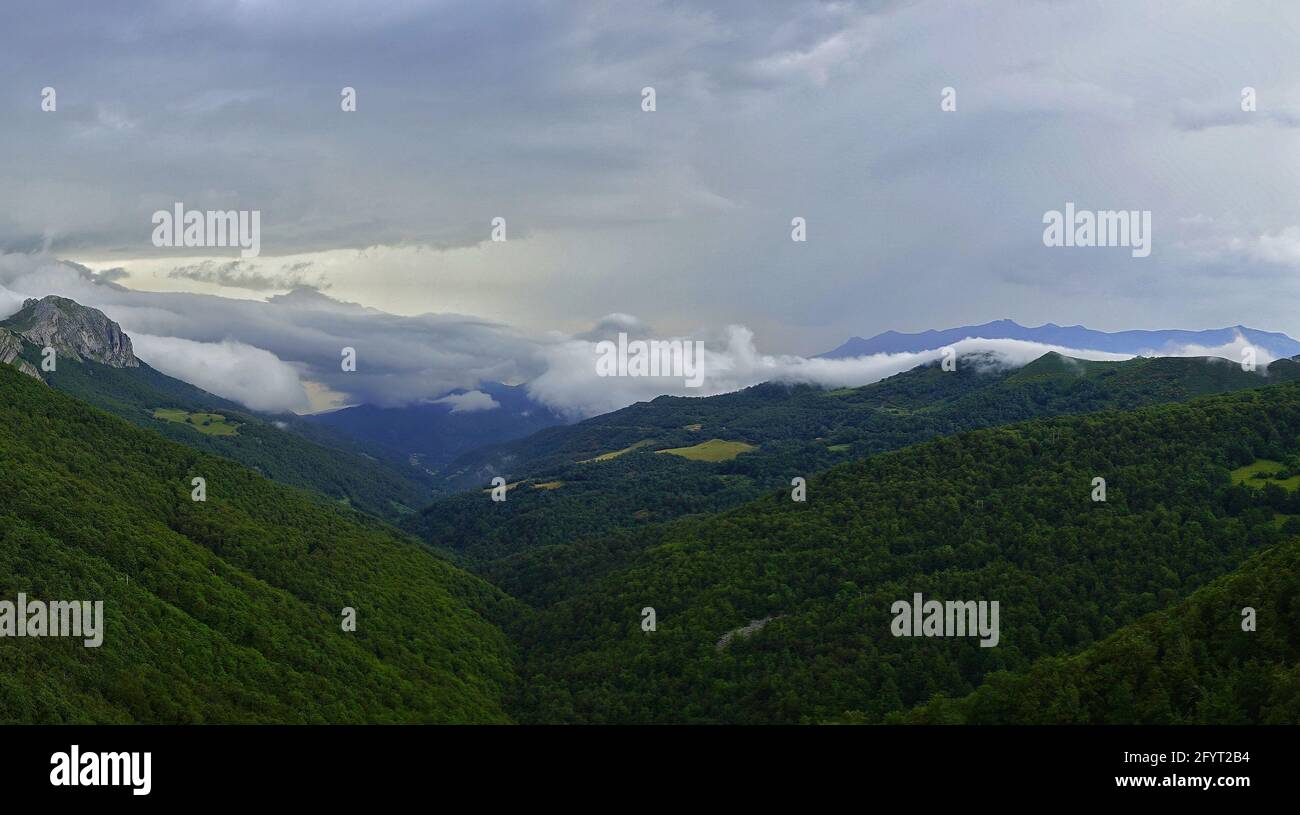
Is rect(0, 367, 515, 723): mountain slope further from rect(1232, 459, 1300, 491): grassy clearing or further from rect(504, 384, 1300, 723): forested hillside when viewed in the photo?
rect(1232, 459, 1300, 491): grassy clearing

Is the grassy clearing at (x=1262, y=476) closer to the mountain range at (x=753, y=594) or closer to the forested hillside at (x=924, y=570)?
the mountain range at (x=753, y=594)

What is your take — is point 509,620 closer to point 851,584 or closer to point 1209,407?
point 851,584

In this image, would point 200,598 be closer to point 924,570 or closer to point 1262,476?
point 924,570

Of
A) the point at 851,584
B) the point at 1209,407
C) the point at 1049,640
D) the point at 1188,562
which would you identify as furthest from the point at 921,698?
the point at 1209,407

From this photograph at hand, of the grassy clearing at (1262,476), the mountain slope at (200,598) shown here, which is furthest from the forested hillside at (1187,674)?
the mountain slope at (200,598)

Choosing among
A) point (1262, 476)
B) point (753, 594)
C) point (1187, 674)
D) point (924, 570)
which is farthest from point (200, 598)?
point (1262, 476)

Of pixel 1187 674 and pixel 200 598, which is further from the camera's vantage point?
pixel 200 598

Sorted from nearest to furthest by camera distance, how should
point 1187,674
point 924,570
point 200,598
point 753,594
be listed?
point 1187,674 → point 200,598 → point 924,570 → point 753,594

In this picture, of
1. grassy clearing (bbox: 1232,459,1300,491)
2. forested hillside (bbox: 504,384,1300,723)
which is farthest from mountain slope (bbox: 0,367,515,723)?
grassy clearing (bbox: 1232,459,1300,491)
